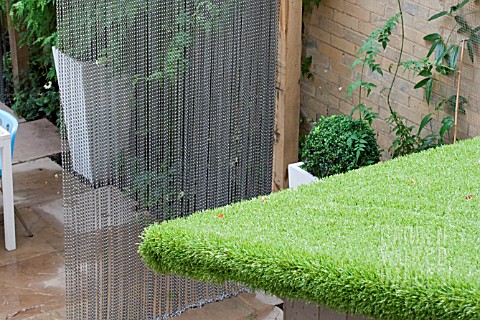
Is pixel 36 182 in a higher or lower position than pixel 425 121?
lower

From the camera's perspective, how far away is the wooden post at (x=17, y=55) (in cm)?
886

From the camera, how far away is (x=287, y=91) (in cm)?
549

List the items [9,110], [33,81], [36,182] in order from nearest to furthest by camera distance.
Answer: [36,182]
[9,110]
[33,81]

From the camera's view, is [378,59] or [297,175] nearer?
[297,175]

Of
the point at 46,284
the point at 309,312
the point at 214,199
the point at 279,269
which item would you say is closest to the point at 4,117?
the point at 46,284

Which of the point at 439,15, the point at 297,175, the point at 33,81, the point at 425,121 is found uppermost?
the point at 439,15

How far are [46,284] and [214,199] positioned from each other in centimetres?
144

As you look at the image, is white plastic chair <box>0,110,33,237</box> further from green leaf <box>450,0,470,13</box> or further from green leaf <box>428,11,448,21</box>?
green leaf <box>450,0,470,13</box>

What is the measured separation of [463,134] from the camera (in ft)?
17.1

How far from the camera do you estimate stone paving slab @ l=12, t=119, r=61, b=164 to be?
8.04 metres

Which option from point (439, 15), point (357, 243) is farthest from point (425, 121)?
point (357, 243)

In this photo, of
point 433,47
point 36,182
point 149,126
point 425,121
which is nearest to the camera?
point 149,126

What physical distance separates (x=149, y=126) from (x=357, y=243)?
2123 mm

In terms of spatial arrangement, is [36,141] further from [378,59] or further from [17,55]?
[378,59]
